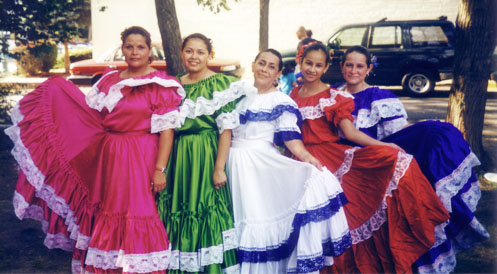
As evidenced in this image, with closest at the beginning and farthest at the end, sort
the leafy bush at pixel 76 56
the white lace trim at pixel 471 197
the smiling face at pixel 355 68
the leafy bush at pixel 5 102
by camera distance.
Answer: the white lace trim at pixel 471 197
the smiling face at pixel 355 68
the leafy bush at pixel 5 102
the leafy bush at pixel 76 56

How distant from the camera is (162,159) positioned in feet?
9.87

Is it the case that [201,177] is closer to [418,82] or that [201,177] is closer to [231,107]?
[231,107]

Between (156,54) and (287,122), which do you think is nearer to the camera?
(287,122)

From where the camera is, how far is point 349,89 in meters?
3.88

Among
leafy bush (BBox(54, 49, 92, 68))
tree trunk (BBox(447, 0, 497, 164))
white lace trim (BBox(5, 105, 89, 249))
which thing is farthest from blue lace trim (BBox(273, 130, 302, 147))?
leafy bush (BBox(54, 49, 92, 68))

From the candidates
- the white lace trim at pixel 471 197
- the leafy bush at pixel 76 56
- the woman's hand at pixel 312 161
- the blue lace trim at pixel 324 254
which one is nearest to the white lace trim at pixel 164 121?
the woman's hand at pixel 312 161

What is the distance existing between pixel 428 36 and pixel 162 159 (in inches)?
429

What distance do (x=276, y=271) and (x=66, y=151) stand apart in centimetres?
173

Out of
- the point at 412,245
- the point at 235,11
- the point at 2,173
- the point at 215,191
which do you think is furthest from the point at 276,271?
the point at 235,11

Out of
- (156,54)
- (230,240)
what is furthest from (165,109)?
(156,54)

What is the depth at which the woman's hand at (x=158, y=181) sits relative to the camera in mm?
3004

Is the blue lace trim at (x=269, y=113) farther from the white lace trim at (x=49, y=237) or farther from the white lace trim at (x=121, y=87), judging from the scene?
the white lace trim at (x=49, y=237)

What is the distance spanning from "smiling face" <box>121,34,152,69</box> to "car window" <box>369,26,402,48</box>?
33.2ft

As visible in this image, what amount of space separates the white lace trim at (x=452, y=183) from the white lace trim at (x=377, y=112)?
0.65 meters
